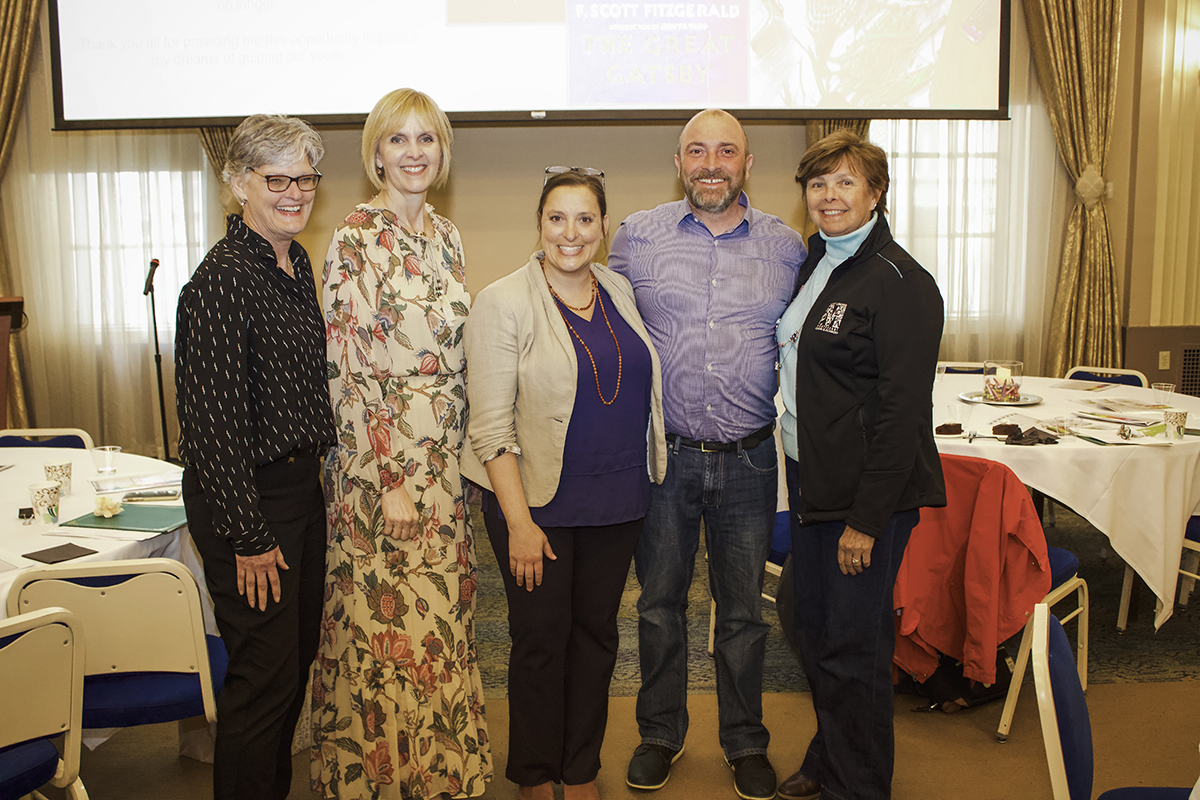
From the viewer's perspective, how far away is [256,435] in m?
1.65

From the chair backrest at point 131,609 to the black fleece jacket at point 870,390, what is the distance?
142 centimetres

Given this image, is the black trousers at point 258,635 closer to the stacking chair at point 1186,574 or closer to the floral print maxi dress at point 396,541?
the floral print maxi dress at point 396,541

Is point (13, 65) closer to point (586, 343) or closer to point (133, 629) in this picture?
point (133, 629)

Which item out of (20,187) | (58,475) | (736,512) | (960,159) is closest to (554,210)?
(736,512)

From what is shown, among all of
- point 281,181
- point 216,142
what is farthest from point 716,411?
point 216,142

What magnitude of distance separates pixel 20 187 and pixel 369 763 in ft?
18.2

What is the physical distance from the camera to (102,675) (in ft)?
6.19

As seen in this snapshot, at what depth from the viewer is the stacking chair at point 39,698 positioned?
4.64 feet

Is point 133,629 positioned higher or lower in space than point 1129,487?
lower

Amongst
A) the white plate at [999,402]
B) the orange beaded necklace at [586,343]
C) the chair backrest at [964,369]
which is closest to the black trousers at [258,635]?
the orange beaded necklace at [586,343]

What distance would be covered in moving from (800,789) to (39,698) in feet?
5.78

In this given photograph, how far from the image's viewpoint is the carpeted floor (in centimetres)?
283

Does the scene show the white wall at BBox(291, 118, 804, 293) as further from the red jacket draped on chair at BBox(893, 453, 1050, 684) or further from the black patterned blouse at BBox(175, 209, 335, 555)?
the black patterned blouse at BBox(175, 209, 335, 555)

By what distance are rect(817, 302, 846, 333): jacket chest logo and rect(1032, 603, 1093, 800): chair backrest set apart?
2.48ft
